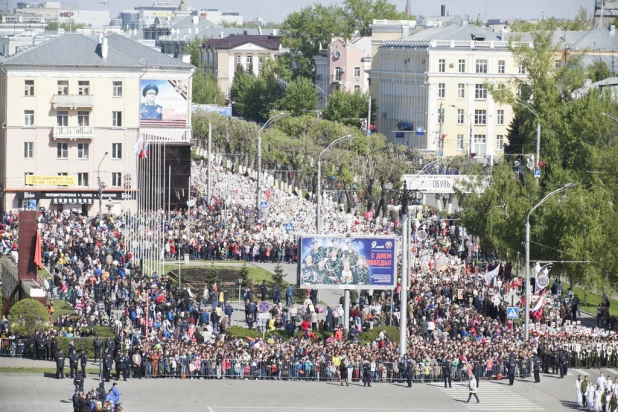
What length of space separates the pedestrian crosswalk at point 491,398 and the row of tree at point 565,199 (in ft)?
40.6

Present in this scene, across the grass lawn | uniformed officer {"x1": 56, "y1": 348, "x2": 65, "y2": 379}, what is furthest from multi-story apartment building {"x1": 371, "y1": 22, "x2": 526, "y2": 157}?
uniformed officer {"x1": 56, "y1": 348, "x2": 65, "y2": 379}

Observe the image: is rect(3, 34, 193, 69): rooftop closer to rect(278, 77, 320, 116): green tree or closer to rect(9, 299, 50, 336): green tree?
rect(9, 299, 50, 336): green tree

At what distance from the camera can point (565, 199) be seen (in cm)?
5978

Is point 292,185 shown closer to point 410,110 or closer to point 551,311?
point 410,110

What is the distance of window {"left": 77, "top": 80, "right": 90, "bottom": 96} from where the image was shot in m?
85.9

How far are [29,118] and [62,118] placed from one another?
1948 mm

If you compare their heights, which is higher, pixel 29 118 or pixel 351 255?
pixel 29 118

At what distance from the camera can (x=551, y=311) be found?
53406 millimetres

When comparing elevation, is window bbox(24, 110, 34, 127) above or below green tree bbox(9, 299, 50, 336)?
above

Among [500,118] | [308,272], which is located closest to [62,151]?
[308,272]

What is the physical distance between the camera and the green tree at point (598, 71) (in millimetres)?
110250

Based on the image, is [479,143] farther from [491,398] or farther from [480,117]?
[491,398]

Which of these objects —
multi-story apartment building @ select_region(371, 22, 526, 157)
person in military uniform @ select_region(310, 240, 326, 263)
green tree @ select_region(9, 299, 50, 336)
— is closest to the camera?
green tree @ select_region(9, 299, 50, 336)

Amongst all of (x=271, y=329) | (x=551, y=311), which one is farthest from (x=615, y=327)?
(x=271, y=329)
